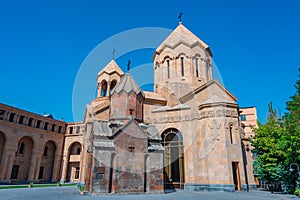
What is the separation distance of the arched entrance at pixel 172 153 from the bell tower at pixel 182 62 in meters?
6.54

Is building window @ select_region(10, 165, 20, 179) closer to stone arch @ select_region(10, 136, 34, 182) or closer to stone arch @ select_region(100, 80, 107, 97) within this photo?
stone arch @ select_region(10, 136, 34, 182)

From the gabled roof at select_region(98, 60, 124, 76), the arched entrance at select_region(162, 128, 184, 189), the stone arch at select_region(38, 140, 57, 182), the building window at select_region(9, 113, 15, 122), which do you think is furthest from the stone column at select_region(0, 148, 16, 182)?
the arched entrance at select_region(162, 128, 184, 189)

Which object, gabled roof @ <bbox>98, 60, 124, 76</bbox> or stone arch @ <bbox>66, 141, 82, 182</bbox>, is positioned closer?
gabled roof @ <bbox>98, 60, 124, 76</bbox>

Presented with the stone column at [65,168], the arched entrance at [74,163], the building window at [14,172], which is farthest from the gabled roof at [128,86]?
the building window at [14,172]

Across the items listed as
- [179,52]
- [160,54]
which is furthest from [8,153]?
[179,52]

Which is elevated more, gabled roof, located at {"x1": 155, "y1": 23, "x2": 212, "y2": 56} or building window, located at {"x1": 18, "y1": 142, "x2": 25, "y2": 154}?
gabled roof, located at {"x1": 155, "y1": 23, "x2": 212, "y2": 56}

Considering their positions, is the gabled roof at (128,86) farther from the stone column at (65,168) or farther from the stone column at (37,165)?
the stone column at (65,168)

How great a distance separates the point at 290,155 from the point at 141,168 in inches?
380

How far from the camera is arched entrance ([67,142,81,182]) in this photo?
3178cm

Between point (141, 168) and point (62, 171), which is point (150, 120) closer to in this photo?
point (141, 168)

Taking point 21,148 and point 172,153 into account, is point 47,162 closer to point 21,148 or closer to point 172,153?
point 21,148

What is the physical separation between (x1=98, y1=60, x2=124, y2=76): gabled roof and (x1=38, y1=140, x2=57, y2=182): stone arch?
49.7 ft

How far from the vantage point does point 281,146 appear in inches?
516

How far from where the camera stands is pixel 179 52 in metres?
23.9
